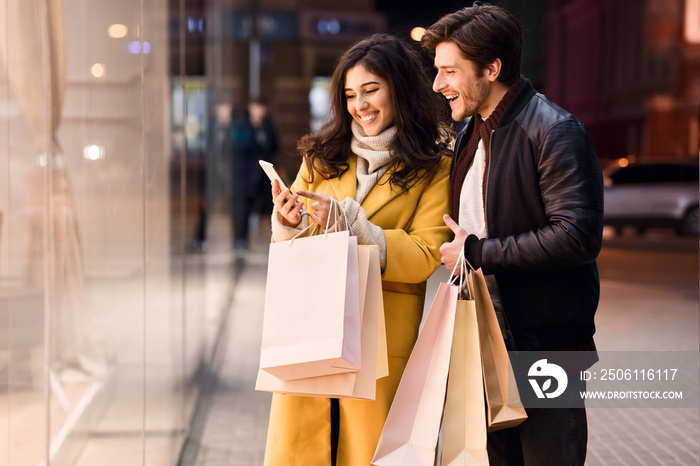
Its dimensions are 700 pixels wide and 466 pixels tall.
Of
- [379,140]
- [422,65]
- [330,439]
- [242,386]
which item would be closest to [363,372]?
[330,439]

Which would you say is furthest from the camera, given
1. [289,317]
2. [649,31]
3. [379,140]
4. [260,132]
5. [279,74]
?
[279,74]

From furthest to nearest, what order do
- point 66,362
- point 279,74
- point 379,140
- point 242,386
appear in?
point 279,74, point 242,386, point 379,140, point 66,362

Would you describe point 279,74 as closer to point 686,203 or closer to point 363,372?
point 686,203

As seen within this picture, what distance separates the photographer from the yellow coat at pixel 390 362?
8.13ft

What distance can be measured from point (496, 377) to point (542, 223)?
44 centimetres

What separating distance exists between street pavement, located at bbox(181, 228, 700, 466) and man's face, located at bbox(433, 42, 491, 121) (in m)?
2.67

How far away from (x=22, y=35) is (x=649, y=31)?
52.3ft

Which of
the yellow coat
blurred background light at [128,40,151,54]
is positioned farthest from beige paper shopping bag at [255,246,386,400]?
blurred background light at [128,40,151,54]

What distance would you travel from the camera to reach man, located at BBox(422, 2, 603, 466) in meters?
2.18

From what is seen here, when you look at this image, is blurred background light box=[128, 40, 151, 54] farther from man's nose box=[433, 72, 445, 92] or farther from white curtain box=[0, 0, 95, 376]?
man's nose box=[433, 72, 445, 92]

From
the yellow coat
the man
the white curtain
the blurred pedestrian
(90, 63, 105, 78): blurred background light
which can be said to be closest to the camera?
the white curtain

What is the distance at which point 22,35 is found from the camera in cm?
197

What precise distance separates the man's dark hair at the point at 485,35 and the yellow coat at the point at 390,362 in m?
0.39


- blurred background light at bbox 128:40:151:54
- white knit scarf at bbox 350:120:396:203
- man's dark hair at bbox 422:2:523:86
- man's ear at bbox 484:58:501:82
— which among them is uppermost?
blurred background light at bbox 128:40:151:54
